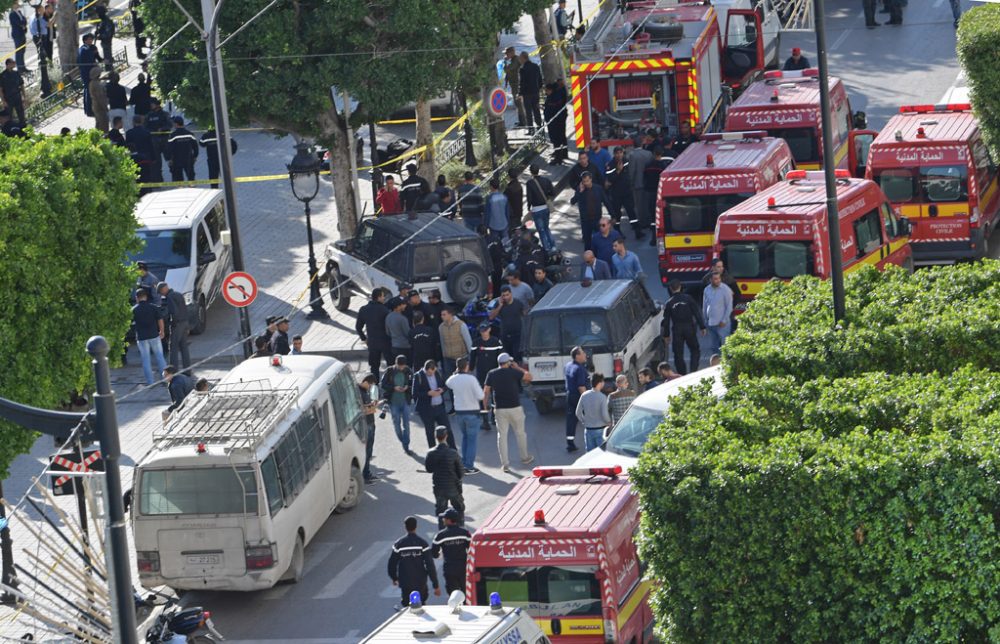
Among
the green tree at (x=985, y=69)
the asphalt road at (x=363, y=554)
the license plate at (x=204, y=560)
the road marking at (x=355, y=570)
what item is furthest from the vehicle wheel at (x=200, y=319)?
the green tree at (x=985, y=69)

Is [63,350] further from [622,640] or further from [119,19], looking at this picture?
[119,19]

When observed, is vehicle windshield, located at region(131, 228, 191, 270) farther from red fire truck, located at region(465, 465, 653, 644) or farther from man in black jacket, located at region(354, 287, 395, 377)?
red fire truck, located at region(465, 465, 653, 644)

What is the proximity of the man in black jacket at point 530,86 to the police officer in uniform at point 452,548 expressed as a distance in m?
19.9

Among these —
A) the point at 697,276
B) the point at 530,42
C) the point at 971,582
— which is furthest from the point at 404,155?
the point at 971,582

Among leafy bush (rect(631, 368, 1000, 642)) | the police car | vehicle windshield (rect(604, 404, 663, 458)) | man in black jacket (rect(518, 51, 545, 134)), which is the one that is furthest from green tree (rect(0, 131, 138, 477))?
man in black jacket (rect(518, 51, 545, 134))

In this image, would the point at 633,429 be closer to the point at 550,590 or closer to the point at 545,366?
the point at 550,590

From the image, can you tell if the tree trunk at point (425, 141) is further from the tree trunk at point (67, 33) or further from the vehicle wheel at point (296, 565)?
the vehicle wheel at point (296, 565)

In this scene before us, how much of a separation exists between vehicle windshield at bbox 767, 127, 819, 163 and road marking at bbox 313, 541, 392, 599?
12957 mm

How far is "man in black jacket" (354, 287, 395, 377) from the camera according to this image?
86.2 ft

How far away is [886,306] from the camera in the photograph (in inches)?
646

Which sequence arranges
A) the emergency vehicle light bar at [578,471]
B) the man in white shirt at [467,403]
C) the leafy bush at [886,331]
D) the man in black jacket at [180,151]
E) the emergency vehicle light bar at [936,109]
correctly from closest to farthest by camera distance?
the leafy bush at [886,331], the emergency vehicle light bar at [578,471], the man in white shirt at [467,403], the emergency vehicle light bar at [936,109], the man in black jacket at [180,151]

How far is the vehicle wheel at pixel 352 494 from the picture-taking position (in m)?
22.9

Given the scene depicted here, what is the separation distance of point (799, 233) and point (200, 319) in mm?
10008

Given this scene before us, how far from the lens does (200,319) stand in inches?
1200
